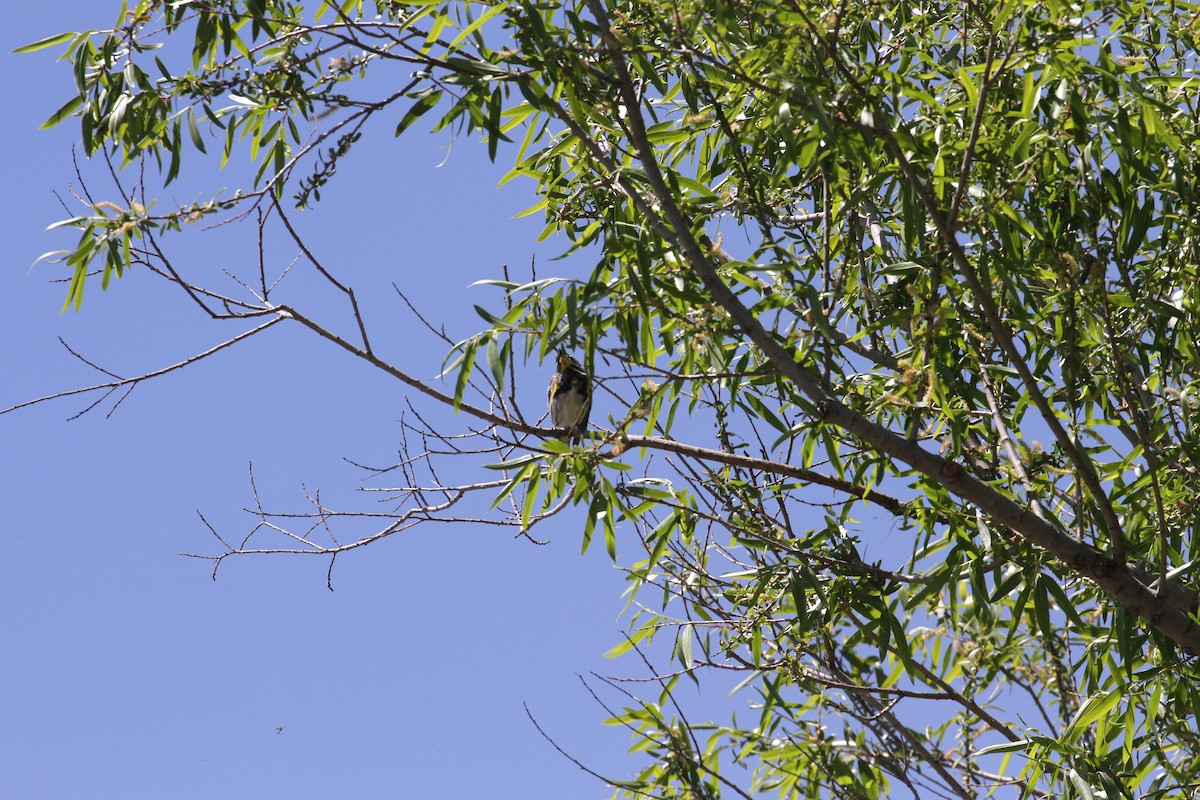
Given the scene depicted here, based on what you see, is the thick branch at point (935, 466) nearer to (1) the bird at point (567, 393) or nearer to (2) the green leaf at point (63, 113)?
(2) the green leaf at point (63, 113)

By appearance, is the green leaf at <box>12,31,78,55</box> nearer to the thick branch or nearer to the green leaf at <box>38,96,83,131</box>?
the green leaf at <box>38,96,83,131</box>

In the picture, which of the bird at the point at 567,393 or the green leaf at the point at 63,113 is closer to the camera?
the green leaf at the point at 63,113

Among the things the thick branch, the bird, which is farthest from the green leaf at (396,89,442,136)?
the bird

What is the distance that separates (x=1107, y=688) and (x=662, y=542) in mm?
1327

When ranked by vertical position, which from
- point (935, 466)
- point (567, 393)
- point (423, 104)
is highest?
point (567, 393)

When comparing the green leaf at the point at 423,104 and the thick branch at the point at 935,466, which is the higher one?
the green leaf at the point at 423,104

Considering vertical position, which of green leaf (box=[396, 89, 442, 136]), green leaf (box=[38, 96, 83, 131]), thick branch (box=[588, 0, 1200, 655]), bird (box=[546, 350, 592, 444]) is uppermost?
bird (box=[546, 350, 592, 444])

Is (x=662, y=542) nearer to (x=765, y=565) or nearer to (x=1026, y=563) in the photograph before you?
(x=765, y=565)

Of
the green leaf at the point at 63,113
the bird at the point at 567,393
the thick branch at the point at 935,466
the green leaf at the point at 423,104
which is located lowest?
the thick branch at the point at 935,466

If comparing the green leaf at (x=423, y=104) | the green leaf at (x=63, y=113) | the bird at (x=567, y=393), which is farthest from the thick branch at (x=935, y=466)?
the bird at (x=567, y=393)

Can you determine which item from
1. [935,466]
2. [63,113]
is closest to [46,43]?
[63,113]

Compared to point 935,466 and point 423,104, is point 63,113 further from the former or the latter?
point 935,466

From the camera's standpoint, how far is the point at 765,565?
140 inches

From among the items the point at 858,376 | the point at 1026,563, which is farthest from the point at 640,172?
the point at 1026,563
